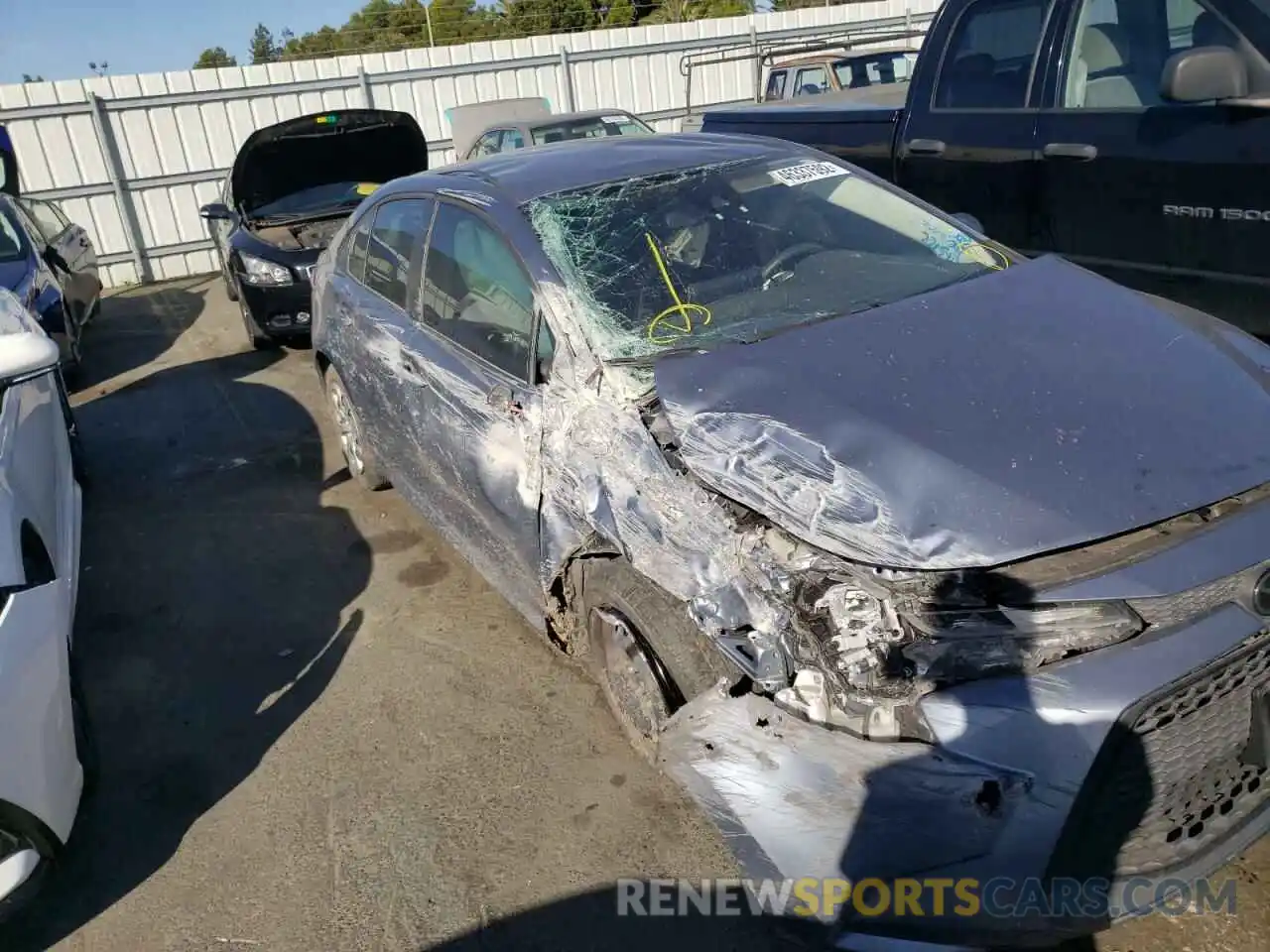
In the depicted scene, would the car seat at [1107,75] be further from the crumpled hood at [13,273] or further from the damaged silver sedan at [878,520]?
the crumpled hood at [13,273]

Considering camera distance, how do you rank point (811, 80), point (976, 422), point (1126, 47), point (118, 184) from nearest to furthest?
point (976, 422) → point (1126, 47) → point (811, 80) → point (118, 184)

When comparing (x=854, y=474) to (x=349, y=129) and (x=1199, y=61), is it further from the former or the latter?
(x=349, y=129)

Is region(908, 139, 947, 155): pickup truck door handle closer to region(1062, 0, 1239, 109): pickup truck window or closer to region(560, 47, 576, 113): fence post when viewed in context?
region(1062, 0, 1239, 109): pickup truck window

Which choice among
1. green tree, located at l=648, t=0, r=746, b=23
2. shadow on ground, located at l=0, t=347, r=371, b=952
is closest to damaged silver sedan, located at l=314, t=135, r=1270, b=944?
shadow on ground, located at l=0, t=347, r=371, b=952

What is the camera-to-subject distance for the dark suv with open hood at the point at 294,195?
7562 mm

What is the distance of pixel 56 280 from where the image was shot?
766cm

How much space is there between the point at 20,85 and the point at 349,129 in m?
6.25

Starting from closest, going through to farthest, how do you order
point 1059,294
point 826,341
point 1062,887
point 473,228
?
point 1062,887 < point 826,341 < point 1059,294 < point 473,228

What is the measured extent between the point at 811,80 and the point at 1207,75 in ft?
29.7

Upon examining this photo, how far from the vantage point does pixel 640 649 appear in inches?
103

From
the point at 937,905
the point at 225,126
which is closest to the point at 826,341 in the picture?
the point at 937,905

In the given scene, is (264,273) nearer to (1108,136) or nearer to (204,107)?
(1108,136)

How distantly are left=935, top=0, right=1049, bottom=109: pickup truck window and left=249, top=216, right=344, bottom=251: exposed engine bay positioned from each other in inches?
191

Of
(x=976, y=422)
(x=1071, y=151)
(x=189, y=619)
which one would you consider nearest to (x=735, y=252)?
(x=976, y=422)
